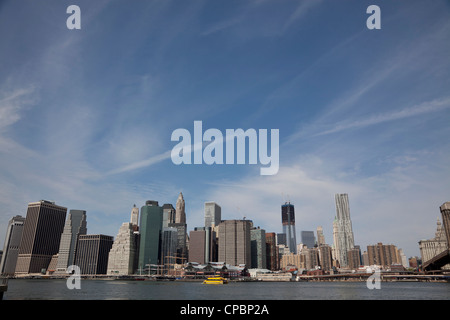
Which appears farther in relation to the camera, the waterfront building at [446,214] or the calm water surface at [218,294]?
the waterfront building at [446,214]

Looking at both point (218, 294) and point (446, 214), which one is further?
point (446, 214)

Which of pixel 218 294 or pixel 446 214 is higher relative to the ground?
pixel 446 214

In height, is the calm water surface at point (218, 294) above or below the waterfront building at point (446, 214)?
below

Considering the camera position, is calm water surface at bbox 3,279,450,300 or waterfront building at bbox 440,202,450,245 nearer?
calm water surface at bbox 3,279,450,300

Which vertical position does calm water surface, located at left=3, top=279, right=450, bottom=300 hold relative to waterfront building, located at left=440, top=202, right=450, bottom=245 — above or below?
below
